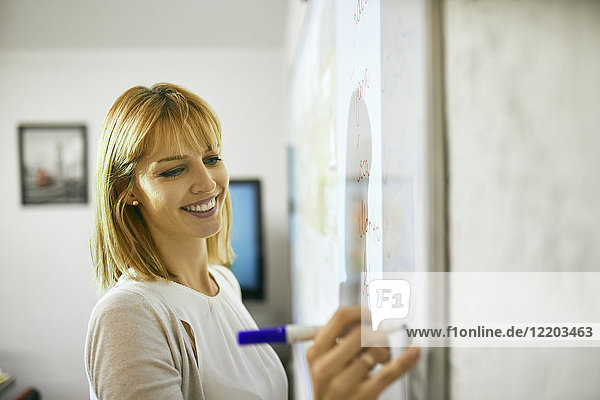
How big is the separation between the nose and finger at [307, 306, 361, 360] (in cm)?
18

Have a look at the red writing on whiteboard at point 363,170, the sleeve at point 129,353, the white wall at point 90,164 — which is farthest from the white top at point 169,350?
the red writing on whiteboard at point 363,170

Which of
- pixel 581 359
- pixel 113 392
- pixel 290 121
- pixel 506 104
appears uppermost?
pixel 290 121

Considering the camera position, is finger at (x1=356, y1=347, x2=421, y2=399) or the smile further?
the smile

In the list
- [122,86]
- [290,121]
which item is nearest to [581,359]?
[122,86]

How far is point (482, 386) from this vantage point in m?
0.22

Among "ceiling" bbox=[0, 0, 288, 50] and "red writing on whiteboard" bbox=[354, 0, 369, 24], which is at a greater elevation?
"ceiling" bbox=[0, 0, 288, 50]

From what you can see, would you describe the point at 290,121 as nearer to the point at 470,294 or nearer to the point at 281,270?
the point at 281,270

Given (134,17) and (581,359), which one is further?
(134,17)

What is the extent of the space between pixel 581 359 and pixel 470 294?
0.19ft

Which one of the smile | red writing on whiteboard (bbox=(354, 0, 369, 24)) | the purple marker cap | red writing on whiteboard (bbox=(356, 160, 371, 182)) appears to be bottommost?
the purple marker cap

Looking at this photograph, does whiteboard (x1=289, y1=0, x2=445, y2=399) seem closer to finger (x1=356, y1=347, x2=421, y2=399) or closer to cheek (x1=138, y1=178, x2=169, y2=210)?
finger (x1=356, y1=347, x2=421, y2=399)

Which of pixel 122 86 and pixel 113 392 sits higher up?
pixel 122 86

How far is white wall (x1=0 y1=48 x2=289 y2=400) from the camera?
52 centimetres

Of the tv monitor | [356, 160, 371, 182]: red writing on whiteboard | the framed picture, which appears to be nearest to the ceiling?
the framed picture
